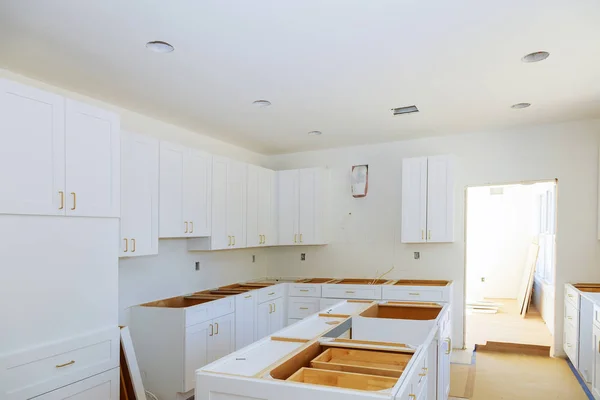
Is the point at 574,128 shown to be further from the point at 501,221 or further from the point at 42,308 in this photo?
the point at 42,308

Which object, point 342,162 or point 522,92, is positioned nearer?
point 522,92

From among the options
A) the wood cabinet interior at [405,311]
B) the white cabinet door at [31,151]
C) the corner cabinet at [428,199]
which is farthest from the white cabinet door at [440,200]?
the white cabinet door at [31,151]

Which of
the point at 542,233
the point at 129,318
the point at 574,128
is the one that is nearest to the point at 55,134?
the point at 129,318

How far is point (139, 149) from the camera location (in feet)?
12.3

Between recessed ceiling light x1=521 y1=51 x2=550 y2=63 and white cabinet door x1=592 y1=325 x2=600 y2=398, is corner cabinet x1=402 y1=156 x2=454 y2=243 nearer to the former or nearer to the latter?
white cabinet door x1=592 y1=325 x2=600 y2=398

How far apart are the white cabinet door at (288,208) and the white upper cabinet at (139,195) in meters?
2.37

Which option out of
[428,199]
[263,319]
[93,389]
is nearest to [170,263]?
[263,319]

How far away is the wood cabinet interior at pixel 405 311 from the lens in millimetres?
3598

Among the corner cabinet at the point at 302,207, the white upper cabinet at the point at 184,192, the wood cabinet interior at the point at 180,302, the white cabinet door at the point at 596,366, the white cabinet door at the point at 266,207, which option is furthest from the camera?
the corner cabinet at the point at 302,207

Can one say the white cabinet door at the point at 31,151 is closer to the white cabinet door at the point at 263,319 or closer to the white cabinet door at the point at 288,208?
the white cabinet door at the point at 263,319

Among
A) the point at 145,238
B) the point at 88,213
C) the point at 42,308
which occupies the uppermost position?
the point at 88,213

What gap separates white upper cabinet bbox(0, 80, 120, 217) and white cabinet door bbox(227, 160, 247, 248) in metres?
2.01

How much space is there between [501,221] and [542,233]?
160 cm

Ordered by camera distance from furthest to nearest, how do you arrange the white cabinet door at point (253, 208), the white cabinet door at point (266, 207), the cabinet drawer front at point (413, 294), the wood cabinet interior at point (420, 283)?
the white cabinet door at point (266, 207)
the white cabinet door at point (253, 208)
the wood cabinet interior at point (420, 283)
the cabinet drawer front at point (413, 294)
